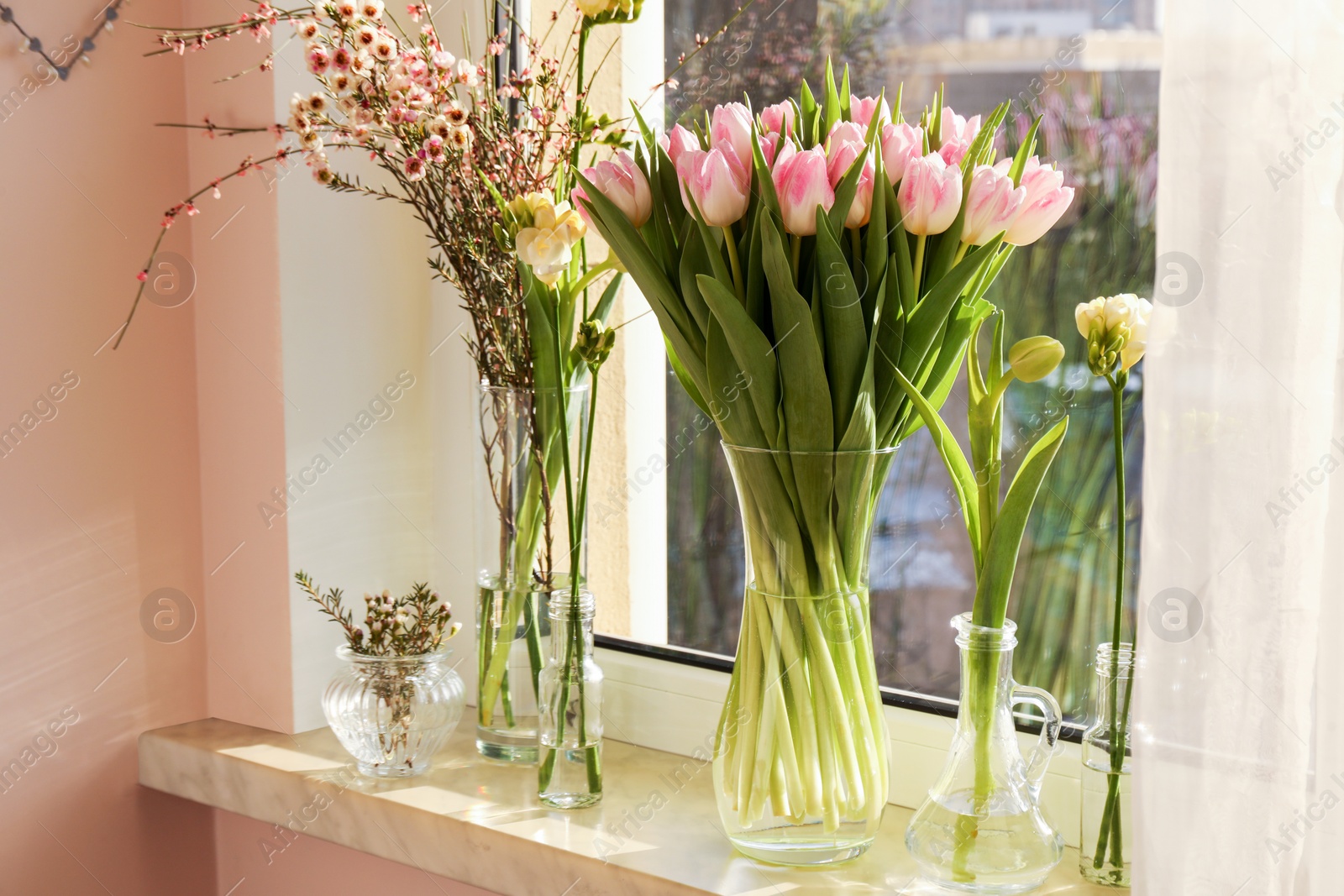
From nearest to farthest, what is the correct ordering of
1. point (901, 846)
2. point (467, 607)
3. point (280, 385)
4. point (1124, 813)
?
1. point (1124, 813)
2. point (901, 846)
3. point (280, 385)
4. point (467, 607)

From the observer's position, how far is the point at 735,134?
0.73m

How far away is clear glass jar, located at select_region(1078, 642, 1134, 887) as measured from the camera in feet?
2.48

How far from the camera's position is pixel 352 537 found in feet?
3.91

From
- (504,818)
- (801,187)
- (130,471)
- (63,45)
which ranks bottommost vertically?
(504,818)

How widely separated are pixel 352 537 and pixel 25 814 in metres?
0.39

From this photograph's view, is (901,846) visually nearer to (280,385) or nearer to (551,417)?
(551,417)

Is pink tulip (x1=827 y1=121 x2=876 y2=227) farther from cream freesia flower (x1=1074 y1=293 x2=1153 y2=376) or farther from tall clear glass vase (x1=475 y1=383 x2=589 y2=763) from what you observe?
tall clear glass vase (x1=475 y1=383 x2=589 y2=763)

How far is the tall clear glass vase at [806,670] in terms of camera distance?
777 mm

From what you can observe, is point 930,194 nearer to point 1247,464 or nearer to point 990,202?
point 990,202

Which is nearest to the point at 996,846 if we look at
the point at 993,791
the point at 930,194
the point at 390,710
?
the point at 993,791

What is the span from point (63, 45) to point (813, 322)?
0.78 m

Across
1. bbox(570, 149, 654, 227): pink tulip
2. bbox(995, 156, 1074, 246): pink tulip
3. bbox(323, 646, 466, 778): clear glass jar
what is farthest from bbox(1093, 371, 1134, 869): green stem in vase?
bbox(323, 646, 466, 778): clear glass jar

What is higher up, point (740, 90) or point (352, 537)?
point (740, 90)

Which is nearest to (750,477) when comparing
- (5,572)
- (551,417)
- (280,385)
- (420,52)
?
(551,417)
